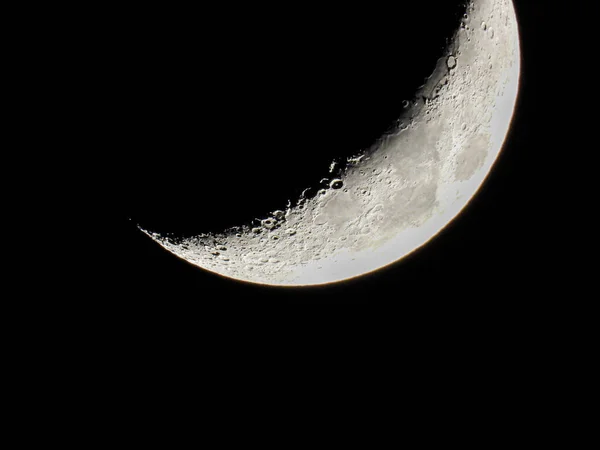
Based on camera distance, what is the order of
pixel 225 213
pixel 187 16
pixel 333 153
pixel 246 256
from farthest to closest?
pixel 246 256 < pixel 225 213 < pixel 333 153 < pixel 187 16

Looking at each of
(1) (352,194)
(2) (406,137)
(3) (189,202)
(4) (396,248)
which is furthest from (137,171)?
(4) (396,248)

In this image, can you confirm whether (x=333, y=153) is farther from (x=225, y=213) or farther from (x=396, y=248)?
(x=396, y=248)

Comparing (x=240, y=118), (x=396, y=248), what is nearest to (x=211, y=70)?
(x=240, y=118)

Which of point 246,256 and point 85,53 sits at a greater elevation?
point 85,53

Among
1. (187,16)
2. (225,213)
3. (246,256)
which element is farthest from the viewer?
(246,256)

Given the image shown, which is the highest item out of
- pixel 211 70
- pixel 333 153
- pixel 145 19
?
pixel 145 19

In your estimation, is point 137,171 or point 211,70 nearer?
point 211,70

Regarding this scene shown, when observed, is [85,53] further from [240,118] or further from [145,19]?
[240,118]
